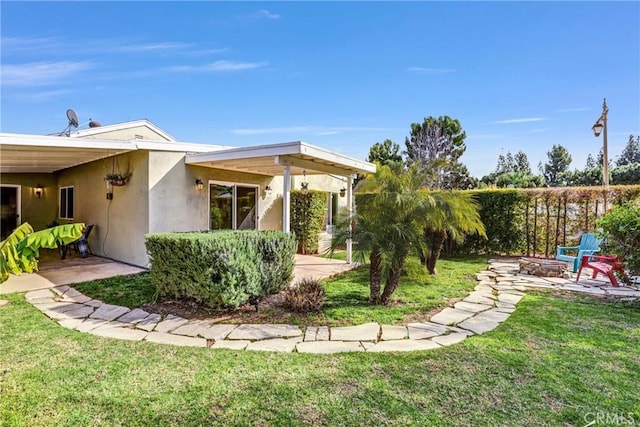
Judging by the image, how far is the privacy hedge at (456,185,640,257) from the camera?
10797 mm

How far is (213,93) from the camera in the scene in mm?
14438

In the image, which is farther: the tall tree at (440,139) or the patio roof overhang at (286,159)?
the tall tree at (440,139)

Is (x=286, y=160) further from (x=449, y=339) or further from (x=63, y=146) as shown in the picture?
(x=449, y=339)

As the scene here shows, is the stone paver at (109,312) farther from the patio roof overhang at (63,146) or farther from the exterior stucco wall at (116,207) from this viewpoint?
the patio roof overhang at (63,146)

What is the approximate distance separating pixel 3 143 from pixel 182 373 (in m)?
6.19

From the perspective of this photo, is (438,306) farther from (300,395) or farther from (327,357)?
(300,395)

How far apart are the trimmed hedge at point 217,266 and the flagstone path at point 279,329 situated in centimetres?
55

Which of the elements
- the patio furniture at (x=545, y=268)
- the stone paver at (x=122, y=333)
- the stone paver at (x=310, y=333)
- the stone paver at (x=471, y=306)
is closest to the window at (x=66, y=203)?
the stone paver at (x=122, y=333)

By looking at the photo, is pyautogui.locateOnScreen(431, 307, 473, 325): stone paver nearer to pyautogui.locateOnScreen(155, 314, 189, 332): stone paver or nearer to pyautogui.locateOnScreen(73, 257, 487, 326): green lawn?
pyautogui.locateOnScreen(73, 257, 487, 326): green lawn

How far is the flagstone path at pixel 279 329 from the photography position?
14.0 ft

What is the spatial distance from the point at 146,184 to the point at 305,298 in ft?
18.4

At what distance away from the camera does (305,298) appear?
568 cm

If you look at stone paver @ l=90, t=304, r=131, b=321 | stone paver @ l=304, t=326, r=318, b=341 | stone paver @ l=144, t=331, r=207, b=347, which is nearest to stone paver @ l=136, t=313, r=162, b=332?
stone paver @ l=144, t=331, r=207, b=347

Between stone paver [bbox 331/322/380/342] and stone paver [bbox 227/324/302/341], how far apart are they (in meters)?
0.53
